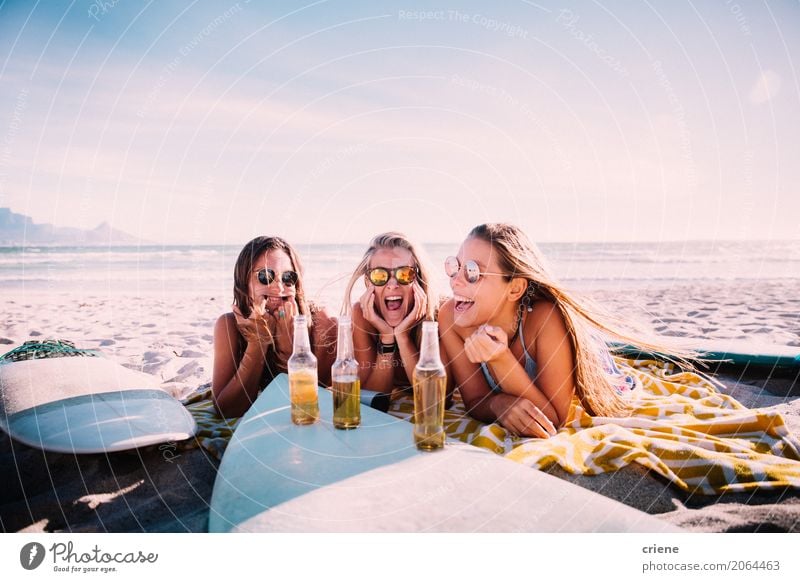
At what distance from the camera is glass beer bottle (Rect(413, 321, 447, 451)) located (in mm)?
1827

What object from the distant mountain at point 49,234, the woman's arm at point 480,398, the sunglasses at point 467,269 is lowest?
the woman's arm at point 480,398

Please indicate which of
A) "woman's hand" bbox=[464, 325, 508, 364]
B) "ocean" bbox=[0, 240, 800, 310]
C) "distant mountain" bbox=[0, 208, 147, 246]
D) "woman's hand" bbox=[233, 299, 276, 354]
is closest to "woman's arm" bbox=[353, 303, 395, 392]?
"woman's hand" bbox=[233, 299, 276, 354]

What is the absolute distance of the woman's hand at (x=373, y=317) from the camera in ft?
10.6

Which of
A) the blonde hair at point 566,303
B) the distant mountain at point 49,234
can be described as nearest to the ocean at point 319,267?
the distant mountain at point 49,234

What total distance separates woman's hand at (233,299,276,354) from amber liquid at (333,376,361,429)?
1.42m

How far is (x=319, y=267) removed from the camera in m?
15.3

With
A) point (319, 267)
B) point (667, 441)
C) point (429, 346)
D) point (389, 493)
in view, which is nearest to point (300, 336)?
point (429, 346)

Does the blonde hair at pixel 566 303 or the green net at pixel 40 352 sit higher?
the blonde hair at pixel 566 303

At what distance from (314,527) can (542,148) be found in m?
2.91

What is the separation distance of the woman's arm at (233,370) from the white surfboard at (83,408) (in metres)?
0.41

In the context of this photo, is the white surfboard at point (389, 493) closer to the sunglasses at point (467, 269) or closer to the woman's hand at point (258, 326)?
the sunglasses at point (467, 269)

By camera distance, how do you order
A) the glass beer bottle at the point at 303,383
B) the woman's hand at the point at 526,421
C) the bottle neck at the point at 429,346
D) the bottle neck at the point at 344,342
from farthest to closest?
the woman's hand at the point at 526,421 < the glass beer bottle at the point at 303,383 < the bottle neck at the point at 344,342 < the bottle neck at the point at 429,346
